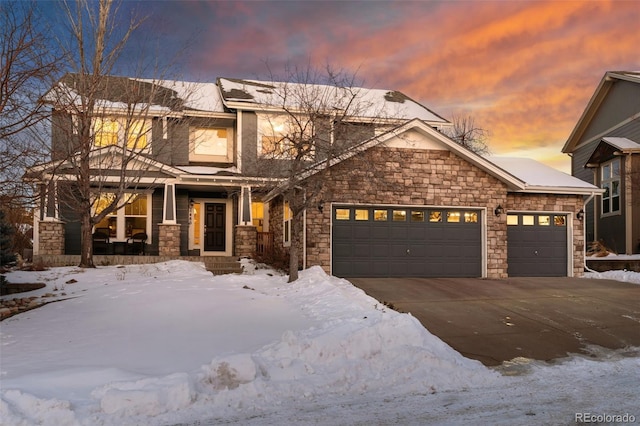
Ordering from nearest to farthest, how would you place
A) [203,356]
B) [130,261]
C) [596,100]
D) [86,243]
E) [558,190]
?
[203,356]
[86,243]
[130,261]
[558,190]
[596,100]

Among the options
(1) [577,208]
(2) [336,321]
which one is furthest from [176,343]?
(1) [577,208]

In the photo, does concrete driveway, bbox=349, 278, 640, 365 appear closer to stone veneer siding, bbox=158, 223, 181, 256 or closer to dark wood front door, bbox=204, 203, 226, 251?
stone veneer siding, bbox=158, 223, 181, 256

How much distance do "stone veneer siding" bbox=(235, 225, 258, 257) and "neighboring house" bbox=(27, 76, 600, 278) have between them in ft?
0.18

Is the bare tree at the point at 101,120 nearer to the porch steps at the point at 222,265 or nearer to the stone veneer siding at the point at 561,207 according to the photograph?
the porch steps at the point at 222,265

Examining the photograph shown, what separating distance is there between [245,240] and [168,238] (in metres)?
2.77

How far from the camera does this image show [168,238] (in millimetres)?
17766

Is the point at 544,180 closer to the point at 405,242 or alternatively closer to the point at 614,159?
the point at 405,242

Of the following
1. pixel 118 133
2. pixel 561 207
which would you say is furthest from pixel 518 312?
pixel 118 133

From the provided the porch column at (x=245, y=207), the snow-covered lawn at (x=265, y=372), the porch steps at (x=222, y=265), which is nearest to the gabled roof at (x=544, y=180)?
the snow-covered lawn at (x=265, y=372)

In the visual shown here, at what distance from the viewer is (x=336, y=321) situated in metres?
9.18

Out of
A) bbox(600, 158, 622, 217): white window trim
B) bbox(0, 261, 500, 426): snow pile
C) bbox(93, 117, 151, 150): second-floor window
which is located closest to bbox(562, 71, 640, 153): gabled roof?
bbox(600, 158, 622, 217): white window trim

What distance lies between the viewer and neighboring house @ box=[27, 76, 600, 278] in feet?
49.0

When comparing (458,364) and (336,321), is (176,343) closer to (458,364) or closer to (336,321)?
(336,321)

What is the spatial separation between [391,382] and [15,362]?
17.2 feet
